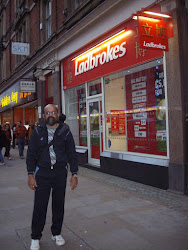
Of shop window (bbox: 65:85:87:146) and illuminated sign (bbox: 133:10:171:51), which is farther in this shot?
shop window (bbox: 65:85:87:146)

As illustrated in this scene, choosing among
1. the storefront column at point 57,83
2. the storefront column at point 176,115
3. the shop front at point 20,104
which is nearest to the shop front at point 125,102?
the storefront column at point 176,115

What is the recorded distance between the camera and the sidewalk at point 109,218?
344cm

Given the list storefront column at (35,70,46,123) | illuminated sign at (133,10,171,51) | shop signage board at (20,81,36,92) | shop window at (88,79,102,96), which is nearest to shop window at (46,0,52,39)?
storefront column at (35,70,46,123)

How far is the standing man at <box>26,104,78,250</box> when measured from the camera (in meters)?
3.25

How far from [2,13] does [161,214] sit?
22.9m

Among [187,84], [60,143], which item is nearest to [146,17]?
[187,84]

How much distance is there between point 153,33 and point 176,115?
1853 millimetres

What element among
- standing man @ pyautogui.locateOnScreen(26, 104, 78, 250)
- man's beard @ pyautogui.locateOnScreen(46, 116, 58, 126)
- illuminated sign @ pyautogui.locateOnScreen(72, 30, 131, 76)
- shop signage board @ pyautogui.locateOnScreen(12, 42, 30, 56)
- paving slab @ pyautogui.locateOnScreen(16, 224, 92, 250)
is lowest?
paving slab @ pyautogui.locateOnScreen(16, 224, 92, 250)

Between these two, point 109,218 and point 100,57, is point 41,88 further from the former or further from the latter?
point 109,218

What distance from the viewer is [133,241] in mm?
3441

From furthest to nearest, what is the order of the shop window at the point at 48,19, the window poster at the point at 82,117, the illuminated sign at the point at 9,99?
the illuminated sign at the point at 9,99 → the shop window at the point at 48,19 → the window poster at the point at 82,117

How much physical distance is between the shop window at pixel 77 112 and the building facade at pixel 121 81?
0.04m

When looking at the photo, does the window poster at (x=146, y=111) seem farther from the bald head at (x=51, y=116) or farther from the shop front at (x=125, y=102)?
the bald head at (x=51, y=116)

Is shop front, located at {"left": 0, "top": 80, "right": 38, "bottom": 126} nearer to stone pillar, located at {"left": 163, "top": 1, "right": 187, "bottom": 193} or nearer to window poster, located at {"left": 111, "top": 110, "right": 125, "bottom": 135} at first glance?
window poster, located at {"left": 111, "top": 110, "right": 125, "bottom": 135}
